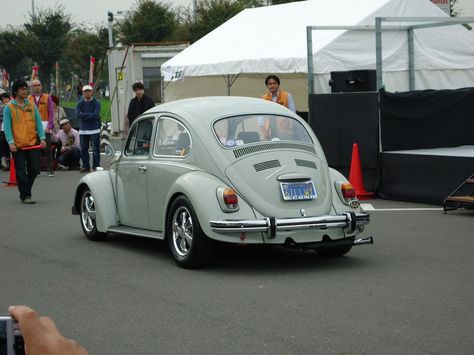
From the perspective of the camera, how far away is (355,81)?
17.1 m

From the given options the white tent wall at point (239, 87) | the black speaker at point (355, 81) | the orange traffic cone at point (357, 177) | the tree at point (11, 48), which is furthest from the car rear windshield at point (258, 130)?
the tree at point (11, 48)

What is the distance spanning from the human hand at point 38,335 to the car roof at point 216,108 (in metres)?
6.61

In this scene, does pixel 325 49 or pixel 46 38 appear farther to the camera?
pixel 46 38

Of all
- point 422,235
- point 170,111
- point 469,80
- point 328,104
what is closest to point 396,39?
point 469,80

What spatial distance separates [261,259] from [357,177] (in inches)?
234

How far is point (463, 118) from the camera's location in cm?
1596

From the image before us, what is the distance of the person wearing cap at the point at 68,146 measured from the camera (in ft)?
75.0

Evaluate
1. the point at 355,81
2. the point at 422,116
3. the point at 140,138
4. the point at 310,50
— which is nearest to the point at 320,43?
the point at 310,50

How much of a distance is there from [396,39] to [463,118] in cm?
571

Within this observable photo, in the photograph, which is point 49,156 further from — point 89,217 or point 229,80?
point 89,217

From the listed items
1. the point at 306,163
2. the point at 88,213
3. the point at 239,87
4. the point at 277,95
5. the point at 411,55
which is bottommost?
the point at 88,213

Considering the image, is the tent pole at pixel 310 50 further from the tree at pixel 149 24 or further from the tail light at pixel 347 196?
the tree at pixel 149 24

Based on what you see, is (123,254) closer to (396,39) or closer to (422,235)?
(422,235)

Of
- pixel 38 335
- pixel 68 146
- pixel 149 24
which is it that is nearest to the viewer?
pixel 38 335
